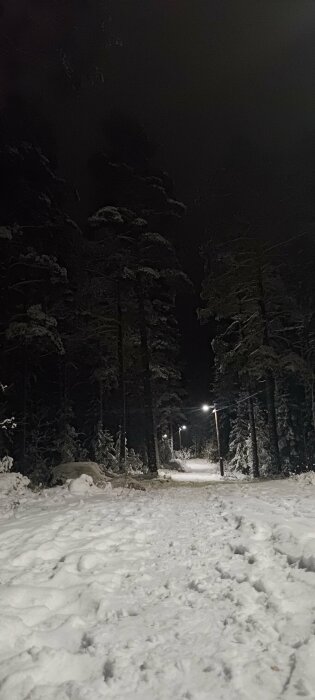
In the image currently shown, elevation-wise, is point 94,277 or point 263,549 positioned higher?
point 94,277

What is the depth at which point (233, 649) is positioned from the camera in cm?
301

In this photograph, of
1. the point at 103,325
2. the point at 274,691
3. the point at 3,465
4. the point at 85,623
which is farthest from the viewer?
the point at 103,325

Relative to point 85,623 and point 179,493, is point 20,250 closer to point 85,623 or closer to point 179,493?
point 179,493

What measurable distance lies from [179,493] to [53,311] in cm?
1265

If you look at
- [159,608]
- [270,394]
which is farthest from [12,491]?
[270,394]

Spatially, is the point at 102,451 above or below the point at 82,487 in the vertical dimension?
above

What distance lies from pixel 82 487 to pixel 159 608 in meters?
7.28

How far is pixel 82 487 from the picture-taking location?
10.7 meters

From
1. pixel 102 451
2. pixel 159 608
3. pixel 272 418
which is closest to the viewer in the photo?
pixel 159 608

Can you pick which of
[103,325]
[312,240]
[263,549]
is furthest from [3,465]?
[312,240]

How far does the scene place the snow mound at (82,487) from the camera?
33.9 ft

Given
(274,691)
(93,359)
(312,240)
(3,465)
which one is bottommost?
(274,691)

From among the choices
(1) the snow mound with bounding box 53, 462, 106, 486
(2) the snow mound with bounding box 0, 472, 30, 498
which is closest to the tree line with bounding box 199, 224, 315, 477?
(1) the snow mound with bounding box 53, 462, 106, 486

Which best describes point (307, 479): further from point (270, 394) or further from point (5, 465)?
point (5, 465)
